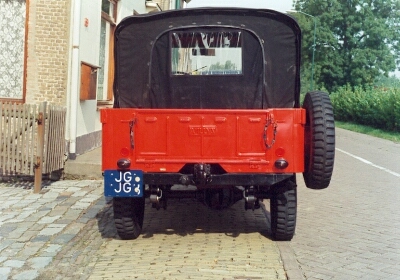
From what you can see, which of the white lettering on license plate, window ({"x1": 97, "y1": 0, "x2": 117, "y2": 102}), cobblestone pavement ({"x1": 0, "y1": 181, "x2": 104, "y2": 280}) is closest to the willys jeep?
the white lettering on license plate

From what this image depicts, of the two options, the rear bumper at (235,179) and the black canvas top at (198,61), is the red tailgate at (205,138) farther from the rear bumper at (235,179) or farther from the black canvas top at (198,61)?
the black canvas top at (198,61)

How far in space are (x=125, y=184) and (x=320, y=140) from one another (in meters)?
1.97

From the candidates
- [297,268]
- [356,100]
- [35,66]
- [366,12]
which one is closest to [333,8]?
[366,12]

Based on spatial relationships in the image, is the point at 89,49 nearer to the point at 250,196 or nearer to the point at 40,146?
the point at 40,146

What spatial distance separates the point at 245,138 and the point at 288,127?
44 centimetres

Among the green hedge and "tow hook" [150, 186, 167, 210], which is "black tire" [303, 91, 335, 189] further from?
the green hedge

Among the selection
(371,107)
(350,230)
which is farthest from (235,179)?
(371,107)

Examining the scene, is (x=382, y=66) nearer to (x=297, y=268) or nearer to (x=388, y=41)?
(x=388, y=41)

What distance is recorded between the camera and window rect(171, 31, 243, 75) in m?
7.05

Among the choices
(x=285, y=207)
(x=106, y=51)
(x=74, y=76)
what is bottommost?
(x=285, y=207)

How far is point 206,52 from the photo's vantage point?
708 cm

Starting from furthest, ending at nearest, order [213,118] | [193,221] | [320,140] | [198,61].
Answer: [193,221] → [198,61] → [213,118] → [320,140]

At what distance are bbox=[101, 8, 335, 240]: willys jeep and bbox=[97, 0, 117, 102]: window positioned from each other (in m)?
7.44

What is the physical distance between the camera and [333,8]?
71562 millimetres
